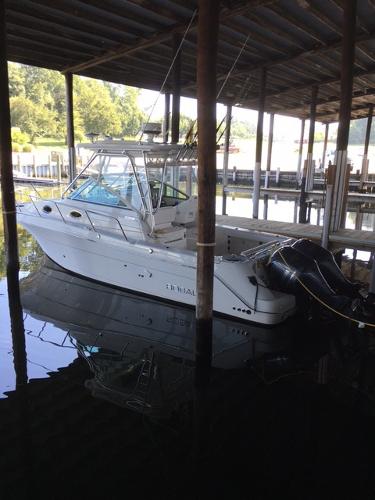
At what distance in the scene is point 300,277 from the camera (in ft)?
18.5

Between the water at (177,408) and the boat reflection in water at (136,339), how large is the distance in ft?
0.07

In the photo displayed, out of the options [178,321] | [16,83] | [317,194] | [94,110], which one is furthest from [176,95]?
[16,83]

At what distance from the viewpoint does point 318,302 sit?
584 centimetres

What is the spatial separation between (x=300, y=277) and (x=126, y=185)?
3154 mm

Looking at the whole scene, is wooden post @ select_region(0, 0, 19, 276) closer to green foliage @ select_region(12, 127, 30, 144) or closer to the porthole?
the porthole

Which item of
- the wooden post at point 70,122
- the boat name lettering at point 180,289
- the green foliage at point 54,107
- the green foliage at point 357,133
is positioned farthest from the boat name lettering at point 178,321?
the green foliage at point 357,133

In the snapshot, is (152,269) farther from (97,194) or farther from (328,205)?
(328,205)

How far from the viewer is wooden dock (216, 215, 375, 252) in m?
7.26

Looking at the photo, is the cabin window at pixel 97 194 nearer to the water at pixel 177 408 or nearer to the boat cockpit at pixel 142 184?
the boat cockpit at pixel 142 184

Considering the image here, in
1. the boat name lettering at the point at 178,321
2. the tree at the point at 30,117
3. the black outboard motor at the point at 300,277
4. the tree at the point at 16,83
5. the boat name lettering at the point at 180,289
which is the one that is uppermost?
A: the tree at the point at 16,83

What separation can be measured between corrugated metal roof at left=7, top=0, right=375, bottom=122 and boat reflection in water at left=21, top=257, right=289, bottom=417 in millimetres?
4265

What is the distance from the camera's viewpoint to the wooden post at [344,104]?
689cm

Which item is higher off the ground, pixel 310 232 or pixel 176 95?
pixel 176 95

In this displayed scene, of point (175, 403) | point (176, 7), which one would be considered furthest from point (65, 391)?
point (176, 7)
